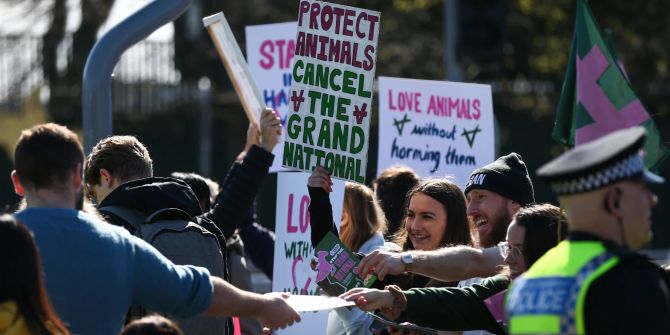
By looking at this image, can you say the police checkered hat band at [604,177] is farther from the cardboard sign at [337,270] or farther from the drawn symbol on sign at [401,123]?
the drawn symbol on sign at [401,123]

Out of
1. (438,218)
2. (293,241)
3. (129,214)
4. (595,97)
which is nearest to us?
(595,97)

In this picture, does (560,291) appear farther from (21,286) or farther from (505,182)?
(505,182)

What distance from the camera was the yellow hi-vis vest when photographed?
3512 mm

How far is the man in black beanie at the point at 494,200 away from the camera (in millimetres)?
5980

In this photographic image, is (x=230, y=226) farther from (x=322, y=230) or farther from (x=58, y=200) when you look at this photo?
(x=58, y=200)

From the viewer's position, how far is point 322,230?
221 inches

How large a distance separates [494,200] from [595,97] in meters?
1.15

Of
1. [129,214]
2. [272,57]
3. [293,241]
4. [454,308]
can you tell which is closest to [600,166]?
[454,308]

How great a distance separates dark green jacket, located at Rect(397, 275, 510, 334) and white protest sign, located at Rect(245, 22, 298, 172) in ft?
12.7

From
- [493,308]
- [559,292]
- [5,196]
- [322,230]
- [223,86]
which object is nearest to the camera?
[559,292]

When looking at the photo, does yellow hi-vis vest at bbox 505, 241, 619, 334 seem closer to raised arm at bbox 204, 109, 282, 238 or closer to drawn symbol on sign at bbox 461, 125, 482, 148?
raised arm at bbox 204, 109, 282, 238

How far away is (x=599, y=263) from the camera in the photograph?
11.7 ft

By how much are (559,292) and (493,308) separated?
1424 millimetres

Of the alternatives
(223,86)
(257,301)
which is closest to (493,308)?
(257,301)
